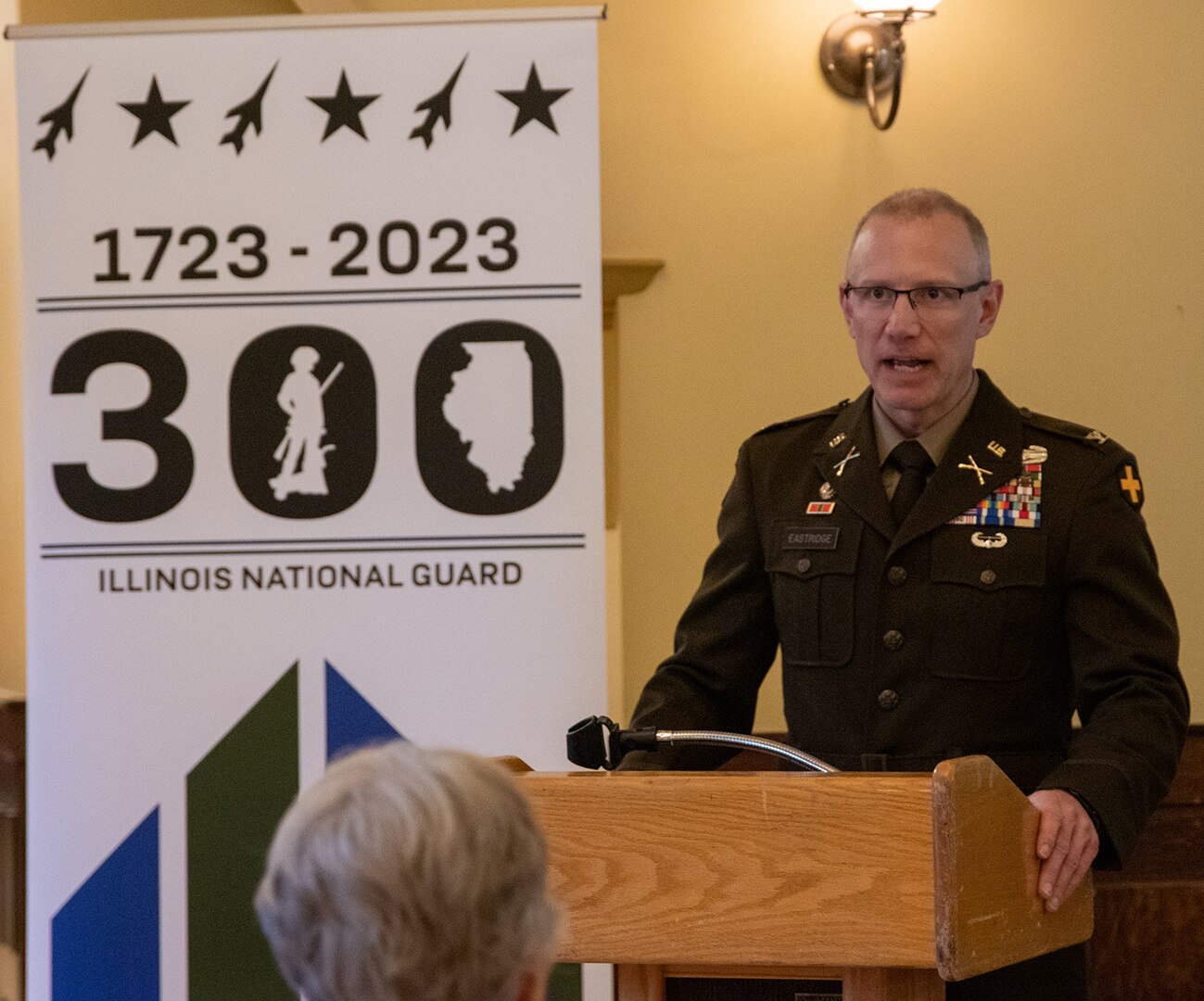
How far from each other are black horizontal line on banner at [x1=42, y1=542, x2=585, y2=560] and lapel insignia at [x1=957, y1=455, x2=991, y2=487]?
29.0 inches

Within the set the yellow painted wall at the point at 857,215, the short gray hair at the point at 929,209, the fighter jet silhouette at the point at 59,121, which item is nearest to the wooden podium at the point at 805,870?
the short gray hair at the point at 929,209

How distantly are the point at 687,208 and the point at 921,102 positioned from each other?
1.94ft

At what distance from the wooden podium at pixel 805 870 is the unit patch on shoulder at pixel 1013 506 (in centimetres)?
52

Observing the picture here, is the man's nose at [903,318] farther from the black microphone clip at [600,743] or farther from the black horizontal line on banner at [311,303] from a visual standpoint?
the black horizontal line on banner at [311,303]

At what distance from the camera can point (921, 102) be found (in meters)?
3.71

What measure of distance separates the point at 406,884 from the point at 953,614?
47.4 inches

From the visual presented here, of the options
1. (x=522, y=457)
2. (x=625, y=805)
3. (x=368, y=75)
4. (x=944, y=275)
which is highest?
(x=368, y=75)

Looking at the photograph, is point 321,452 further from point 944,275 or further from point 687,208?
point 687,208

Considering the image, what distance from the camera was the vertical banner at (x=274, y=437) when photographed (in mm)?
2508

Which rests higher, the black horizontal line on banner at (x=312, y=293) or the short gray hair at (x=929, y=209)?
the short gray hair at (x=929, y=209)

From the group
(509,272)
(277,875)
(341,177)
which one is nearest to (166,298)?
(341,177)

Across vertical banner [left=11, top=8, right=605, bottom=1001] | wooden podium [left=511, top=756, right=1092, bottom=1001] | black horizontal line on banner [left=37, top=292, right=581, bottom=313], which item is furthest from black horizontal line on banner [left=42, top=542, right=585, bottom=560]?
wooden podium [left=511, top=756, right=1092, bottom=1001]

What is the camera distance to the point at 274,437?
2533 millimetres

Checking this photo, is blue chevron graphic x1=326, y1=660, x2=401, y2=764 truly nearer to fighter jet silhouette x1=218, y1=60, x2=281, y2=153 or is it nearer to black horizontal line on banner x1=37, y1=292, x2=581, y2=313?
black horizontal line on banner x1=37, y1=292, x2=581, y2=313
